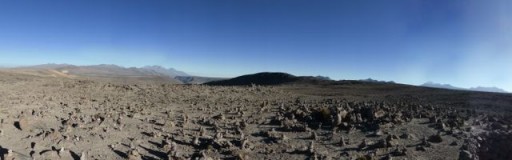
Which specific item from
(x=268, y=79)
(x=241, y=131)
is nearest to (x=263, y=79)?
(x=268, y=79)

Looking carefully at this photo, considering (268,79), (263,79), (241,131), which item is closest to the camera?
(241,131)

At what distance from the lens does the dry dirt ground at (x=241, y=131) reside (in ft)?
37.7

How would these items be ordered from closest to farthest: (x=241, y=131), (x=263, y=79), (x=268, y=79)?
(x=241, y=131) → (x=268, y=79) → (x=263, y=79)

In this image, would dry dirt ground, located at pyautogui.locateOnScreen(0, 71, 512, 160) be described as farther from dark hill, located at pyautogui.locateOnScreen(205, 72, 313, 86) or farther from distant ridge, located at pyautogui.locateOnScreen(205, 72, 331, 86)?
dark hill, located at pyautogui.locateOnScreen(205, 72, 313, 86)

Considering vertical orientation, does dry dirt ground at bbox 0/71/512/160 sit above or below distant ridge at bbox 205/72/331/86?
below

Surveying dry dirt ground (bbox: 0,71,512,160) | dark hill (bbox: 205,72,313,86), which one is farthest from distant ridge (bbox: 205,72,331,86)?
dry dirt ground (bbox: 0,71,512,160)

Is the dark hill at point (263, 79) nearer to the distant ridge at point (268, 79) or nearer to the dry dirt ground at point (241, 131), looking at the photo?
the distant ridge at point (268, 79)

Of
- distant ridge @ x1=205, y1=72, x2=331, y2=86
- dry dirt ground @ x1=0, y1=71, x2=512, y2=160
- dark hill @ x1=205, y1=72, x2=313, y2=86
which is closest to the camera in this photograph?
dry dirt ground @ x1=0, y1=71, x2=512, y2=160

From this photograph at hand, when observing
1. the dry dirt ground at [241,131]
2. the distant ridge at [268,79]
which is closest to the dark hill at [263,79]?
the distant ridge at [268,79]

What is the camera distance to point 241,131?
44.0ft

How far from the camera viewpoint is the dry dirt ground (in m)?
11.5

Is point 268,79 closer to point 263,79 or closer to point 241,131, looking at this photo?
point 263,79

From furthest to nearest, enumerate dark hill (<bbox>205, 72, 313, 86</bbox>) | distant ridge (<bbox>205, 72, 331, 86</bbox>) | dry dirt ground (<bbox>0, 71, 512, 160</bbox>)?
1. dark hill (<bbox>205, 72, 313, 86</bbox>)
2. distant ridge (<bbox>205, 72, 331, 86</bbox>)
3. dry dirt ground (<bbox>0, 71, 512, 160</bbox>)

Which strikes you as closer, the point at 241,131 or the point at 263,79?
the point at 241,131
